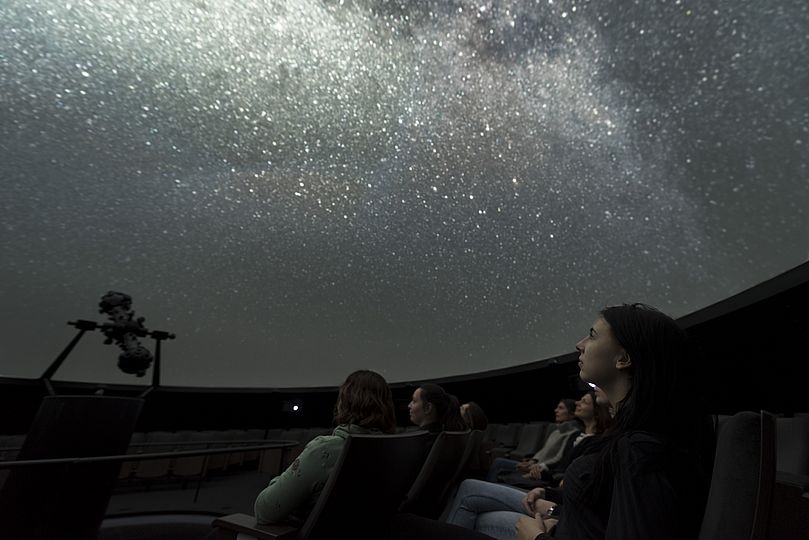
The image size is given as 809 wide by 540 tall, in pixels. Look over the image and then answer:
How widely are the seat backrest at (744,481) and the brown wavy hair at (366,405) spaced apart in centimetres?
123

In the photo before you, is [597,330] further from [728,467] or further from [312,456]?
[312,456]

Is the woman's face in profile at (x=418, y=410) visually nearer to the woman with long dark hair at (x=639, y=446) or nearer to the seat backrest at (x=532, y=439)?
the woman with long dark hair at (x=639, y=446)

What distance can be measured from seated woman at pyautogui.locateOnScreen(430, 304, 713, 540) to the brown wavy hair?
0.67 metres

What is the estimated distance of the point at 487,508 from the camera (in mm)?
1999

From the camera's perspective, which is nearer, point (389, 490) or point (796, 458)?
point (389, 490)

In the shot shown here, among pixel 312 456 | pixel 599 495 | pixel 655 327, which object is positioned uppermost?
pixel 655 327

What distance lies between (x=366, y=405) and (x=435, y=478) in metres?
0.54

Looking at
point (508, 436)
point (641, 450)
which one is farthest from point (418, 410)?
point (508, 436)

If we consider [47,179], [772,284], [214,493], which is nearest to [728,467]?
[772,284]

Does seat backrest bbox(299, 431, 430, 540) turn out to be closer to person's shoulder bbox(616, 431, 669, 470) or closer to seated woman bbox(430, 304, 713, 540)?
seated woman bbox(430, 304, 713, 540)

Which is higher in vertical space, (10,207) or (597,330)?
(10,207)

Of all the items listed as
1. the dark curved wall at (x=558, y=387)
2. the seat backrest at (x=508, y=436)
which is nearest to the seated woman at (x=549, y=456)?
the dark curved wall at (x=558, y=387)

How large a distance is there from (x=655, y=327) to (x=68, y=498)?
185 cm

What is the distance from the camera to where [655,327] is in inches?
39.5
